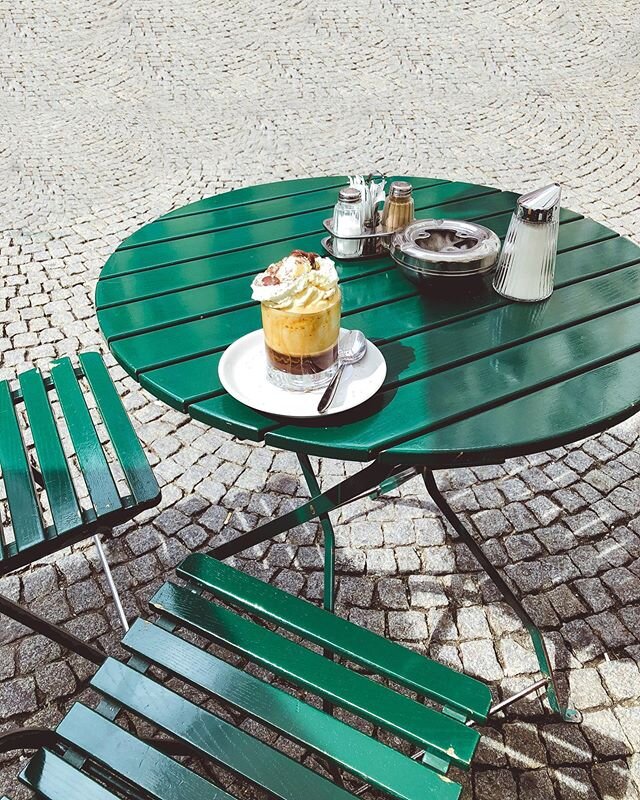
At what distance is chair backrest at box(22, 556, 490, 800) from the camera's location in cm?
135

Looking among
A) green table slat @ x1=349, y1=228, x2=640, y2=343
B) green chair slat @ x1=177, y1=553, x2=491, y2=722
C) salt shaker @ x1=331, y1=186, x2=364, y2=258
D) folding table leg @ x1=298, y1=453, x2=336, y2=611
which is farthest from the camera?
folding table leg @ x1=298, y1=453, x2=336, y2=611

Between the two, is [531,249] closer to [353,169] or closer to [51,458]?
[51,458]

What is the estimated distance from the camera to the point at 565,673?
7.75 ft

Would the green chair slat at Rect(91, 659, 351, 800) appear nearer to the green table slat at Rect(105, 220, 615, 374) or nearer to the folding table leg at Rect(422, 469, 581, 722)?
the green table slat at Rect(105, 220, 615, 374)

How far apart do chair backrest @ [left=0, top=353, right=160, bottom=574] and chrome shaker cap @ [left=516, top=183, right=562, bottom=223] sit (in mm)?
1280

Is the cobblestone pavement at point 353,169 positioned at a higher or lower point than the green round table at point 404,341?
lower

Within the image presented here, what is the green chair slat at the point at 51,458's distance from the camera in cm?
181

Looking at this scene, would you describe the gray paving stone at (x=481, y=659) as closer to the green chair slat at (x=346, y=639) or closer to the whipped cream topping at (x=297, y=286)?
the green chair slat at (x=346, y=639)

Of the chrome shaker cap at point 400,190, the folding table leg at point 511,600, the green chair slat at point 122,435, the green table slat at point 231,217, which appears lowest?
the folding table leg at point 511,600

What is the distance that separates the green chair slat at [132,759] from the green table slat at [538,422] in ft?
2.53

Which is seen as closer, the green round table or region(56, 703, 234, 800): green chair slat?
region(56, 703, 234, 800): green chair slat

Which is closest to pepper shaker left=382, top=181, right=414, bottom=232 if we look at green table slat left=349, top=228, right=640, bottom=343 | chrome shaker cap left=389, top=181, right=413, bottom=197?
chrome shaker cap left=389, top=181, right=413, bottom=197

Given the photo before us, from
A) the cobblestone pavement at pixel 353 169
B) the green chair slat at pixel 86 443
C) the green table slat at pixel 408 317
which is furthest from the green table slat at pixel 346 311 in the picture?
the cobblestone pavement at pixel 353 169

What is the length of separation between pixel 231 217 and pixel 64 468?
1170 millimetres
